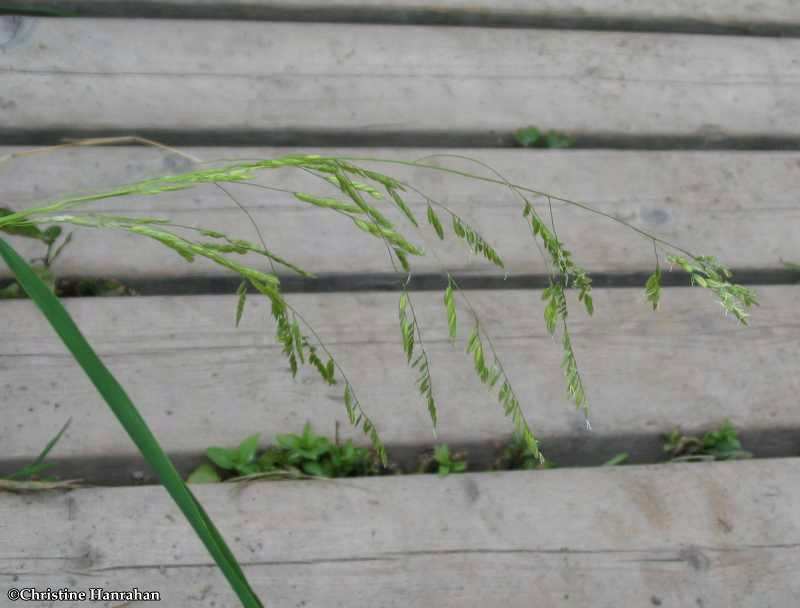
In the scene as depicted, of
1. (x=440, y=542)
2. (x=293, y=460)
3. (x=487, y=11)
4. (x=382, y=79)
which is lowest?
(x=440, y=542)

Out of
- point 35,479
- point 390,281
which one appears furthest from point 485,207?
point 35,479

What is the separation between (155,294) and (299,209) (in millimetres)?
256

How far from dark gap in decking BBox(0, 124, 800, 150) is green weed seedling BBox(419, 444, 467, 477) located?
0.59m

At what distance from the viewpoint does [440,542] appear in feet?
3.57

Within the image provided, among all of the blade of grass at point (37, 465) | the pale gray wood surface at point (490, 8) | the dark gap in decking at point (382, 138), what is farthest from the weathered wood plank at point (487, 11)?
the blade of grass at point (37, 465)

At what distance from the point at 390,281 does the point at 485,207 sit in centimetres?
20

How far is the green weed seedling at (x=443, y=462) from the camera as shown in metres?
1.17

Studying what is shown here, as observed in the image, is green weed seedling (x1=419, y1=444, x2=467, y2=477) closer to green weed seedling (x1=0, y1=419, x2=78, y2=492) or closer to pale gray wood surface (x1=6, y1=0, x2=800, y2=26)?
green weed seedling (x1=0, y1=419, x2=78, y2=492)

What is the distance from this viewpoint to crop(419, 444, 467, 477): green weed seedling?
1.17 meters

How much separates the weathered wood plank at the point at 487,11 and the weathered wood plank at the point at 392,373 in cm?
64

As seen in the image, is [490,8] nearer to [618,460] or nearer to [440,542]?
[618,460]

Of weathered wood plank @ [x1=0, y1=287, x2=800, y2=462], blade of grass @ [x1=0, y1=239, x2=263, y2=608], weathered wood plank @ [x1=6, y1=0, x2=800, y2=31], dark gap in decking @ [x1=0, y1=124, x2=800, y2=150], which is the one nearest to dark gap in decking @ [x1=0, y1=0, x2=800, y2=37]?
weathered wood plank @ [x1=6, y1=0, x2=800, y2=31]

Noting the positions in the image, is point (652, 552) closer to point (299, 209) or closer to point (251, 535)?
point (251, 535)

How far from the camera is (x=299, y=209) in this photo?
1.37 metres
